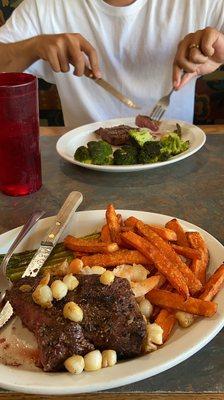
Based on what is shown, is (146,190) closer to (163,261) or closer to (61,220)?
(61,220)

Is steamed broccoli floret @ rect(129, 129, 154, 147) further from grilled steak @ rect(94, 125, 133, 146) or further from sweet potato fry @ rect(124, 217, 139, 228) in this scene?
sweet potato fry @ rect(124, 217, 139, 228)

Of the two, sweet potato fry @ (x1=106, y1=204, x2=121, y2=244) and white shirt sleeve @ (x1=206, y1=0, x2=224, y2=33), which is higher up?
white shirt sleeve @ (x1=206, y1=0, x2=224, y2=33)

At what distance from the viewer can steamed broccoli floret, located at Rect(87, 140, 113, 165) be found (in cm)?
149

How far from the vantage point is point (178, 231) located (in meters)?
1.04

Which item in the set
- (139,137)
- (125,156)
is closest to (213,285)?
(125,156)

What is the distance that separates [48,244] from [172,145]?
26.6 inches

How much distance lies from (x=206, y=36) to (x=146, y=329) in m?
1.25

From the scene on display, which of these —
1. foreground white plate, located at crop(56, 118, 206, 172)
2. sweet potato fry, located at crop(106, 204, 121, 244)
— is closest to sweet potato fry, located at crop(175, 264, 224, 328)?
sweet potato fry, located at crop(106, 204, 121, 244)

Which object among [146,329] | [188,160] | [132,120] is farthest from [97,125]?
[146,329]

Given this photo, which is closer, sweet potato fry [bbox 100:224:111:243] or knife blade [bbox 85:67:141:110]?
sweet potato fry [bbox 100:224:111:243]

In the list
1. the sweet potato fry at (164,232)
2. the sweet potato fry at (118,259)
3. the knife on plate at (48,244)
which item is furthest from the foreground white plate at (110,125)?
the sweet potato fry at (118,259)

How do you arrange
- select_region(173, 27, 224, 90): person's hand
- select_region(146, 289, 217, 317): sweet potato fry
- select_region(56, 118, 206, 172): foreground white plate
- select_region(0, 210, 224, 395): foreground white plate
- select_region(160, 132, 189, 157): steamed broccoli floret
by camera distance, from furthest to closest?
select_region(173, 27, 224, 90): person's hand, select_region(160, 132, 189, 157): steamed broccoli floret, select_region(56, 118, 206, 172): foreground white plate, select_region(146, 289, 217, 317): sweet potato fry, select_region(0, 210, 224, 395): foreground white plate

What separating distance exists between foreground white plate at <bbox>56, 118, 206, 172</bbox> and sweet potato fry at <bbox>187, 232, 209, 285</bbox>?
450 millimetres

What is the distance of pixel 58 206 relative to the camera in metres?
1.33
